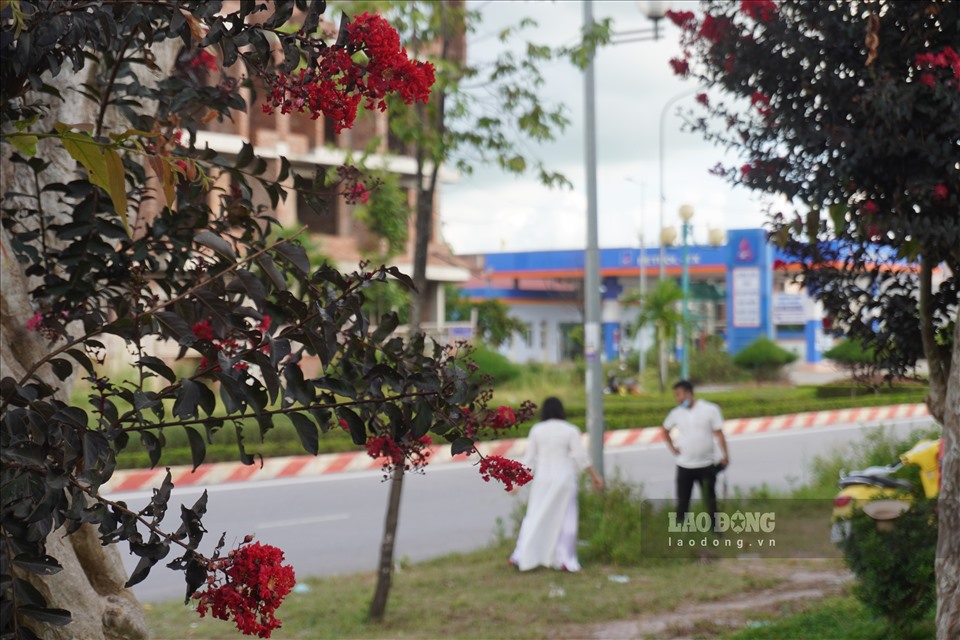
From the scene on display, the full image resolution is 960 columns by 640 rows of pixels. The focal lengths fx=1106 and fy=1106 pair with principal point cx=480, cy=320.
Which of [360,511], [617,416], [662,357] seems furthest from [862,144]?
[662,357]

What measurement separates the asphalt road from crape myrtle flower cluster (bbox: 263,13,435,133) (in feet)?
21.3

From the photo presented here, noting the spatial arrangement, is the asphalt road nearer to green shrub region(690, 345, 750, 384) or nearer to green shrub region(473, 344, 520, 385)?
green shrub region(473, 344, 520, 385)

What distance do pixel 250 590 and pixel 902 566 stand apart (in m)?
4.39

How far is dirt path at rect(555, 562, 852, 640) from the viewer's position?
631cm

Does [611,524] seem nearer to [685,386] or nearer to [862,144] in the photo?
[685,386]

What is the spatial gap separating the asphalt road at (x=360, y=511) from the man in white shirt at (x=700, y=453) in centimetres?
39

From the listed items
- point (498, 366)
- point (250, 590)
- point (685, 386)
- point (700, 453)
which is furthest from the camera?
point (498, 366)

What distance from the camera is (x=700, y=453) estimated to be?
9.37 m

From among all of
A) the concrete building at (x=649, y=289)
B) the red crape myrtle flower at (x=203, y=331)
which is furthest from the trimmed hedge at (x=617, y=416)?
the concrete building at (x=649, y=289)

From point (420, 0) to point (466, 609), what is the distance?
451cm

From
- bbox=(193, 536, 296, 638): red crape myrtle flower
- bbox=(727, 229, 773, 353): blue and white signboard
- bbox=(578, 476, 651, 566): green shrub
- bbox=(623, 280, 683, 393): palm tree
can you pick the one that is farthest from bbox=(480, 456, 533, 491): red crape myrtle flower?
bbox=(727, 229, 773, 353): blue and white signboard

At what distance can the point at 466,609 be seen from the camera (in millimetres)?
6953

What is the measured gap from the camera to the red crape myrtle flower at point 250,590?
2.00m

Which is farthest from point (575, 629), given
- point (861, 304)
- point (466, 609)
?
point (861, 304)
